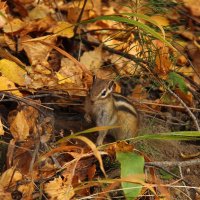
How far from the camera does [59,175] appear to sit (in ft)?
10.8

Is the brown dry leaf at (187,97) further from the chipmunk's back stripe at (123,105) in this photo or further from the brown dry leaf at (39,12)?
the brown dry leaf at (39,12)

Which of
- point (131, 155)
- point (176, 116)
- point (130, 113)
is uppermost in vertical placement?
point (131, 155)

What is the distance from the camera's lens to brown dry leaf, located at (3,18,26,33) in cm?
439

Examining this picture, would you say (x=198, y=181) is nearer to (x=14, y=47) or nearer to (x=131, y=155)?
(x=131, y=155)

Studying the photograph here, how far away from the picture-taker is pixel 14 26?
4426mm

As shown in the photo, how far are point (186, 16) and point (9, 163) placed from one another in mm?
3024

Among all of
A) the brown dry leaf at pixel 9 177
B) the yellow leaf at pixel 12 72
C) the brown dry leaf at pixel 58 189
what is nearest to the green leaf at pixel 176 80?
the yellow leaf at pixel 12 72

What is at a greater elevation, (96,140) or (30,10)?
(30,10)

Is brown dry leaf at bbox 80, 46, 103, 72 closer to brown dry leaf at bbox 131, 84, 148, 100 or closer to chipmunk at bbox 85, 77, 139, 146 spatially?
brown dry leaf at bbox 131, 84, 148, 100

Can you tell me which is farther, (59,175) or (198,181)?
(198,181)

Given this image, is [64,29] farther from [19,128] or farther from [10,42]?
[19,128]

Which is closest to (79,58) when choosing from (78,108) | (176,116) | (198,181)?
(78,108)

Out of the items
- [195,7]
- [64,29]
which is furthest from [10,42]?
[195,7]

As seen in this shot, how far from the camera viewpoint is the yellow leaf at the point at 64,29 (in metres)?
4.59
